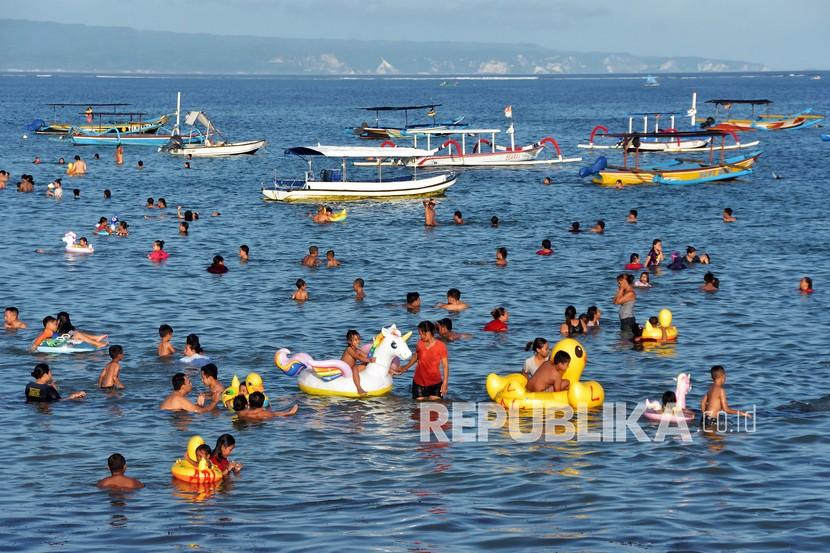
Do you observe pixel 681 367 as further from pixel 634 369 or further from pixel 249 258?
pixel 249 258

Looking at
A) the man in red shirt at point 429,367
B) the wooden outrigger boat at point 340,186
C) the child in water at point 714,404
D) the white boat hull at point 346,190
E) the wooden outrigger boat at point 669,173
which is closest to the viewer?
the child in water at point 714,404

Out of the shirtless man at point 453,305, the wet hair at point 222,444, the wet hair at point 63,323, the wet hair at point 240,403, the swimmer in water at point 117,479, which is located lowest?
the swimmer in water at point 117,479

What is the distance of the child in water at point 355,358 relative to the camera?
2316 cm

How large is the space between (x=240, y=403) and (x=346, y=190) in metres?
33.9

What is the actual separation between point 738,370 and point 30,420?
49.4 feet

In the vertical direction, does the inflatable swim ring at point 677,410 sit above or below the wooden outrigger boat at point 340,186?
below

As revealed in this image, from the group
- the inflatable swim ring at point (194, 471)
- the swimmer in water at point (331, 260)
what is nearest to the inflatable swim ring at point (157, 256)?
the swimmer in water at point (331, 260)

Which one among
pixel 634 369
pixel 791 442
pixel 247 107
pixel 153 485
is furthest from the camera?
pixel 247 107

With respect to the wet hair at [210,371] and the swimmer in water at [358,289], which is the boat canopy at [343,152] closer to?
the swimmer in water at [358,289]

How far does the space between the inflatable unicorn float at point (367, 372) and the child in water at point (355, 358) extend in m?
0.09

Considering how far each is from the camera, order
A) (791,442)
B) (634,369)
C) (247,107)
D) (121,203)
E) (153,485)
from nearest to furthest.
A: 1. (153,485)
2. (791,442)
3. (634,369)
4. (121,203)
5. (247,107)

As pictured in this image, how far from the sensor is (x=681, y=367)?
26422mm

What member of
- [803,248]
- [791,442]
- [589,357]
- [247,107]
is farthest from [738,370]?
[247,107]

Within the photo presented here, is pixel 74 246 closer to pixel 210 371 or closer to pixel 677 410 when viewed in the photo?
pixel 210 371
